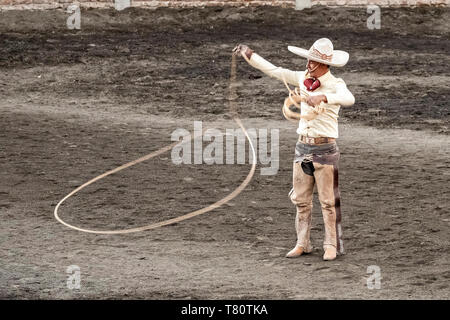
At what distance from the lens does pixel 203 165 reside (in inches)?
465

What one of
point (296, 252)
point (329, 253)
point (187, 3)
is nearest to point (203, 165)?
point (296, 252)

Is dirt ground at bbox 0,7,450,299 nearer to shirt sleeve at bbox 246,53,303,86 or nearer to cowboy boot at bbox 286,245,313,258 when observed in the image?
cowboy boot at bbox 286,245,313,258

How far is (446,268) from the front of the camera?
813 centimetres

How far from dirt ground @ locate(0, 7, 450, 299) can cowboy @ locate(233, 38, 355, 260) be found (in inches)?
11.5

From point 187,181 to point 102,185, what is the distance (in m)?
0.96

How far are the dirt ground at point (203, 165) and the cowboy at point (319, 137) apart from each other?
29 cm

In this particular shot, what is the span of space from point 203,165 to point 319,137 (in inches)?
147

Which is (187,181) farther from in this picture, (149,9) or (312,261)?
(149,9)

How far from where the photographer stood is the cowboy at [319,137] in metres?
8.06

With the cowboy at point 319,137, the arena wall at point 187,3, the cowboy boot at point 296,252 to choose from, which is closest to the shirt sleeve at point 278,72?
the cowboy at point 319,137

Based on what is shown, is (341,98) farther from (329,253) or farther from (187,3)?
(187,3)

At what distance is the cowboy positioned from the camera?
8062mm

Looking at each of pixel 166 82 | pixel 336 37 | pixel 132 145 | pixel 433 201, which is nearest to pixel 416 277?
pixel 433 201

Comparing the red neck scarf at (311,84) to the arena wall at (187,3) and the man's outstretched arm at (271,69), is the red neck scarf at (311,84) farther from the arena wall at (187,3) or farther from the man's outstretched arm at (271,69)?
the arena wall at (187,3)
